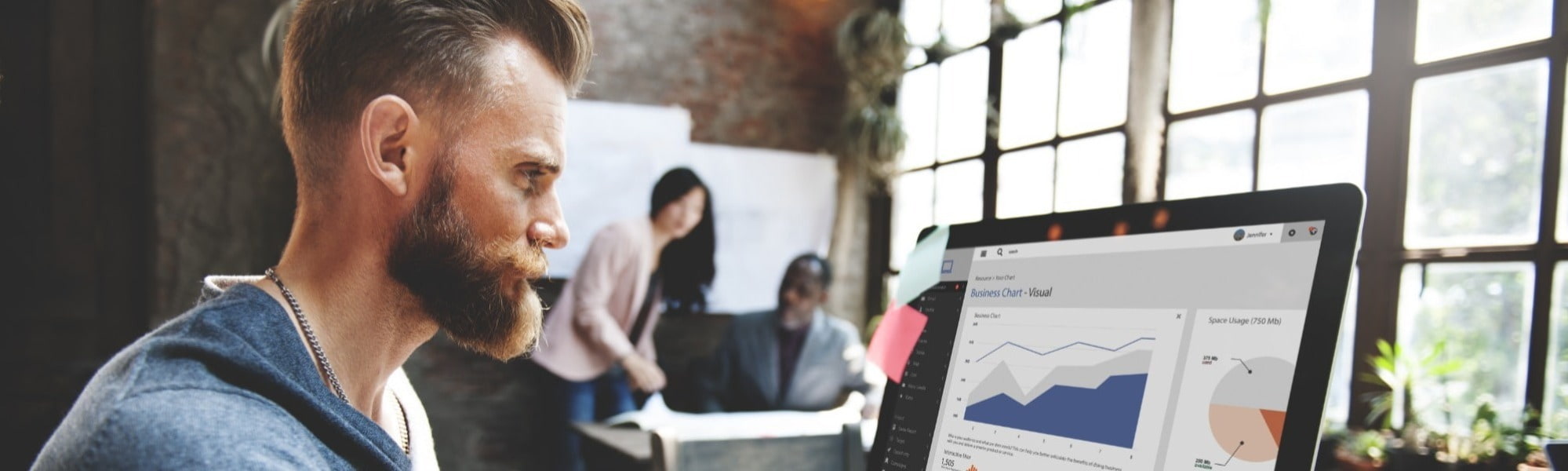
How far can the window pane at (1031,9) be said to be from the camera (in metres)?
3.19

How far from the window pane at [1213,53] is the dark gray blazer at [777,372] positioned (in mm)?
1586

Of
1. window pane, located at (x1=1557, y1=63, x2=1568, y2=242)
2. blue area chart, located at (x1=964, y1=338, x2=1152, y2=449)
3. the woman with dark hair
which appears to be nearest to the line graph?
blue area chart, located at (x1=964, y1=338, x2=1152, y2=449)

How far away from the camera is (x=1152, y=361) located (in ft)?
1.83

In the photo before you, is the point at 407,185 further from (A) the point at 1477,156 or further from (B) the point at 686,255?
(B) the point at 686,255

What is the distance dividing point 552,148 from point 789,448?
1.07 metres

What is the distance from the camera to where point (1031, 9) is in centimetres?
330

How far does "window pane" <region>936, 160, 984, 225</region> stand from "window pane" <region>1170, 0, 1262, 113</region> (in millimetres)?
1040

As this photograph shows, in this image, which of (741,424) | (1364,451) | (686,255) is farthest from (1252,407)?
(686,255)

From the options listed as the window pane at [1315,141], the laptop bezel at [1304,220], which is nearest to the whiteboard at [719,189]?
the window pane at [1315,141]

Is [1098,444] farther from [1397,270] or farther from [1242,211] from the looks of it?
[1397,270]

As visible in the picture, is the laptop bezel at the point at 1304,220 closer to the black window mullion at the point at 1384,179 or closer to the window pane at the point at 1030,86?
the black window mullion at the point at 1384,179

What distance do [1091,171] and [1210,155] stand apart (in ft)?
1.57

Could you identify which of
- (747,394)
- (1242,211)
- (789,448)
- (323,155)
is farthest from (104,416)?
(747,394)

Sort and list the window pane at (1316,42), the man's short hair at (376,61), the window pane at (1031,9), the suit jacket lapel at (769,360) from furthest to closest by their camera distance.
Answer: the suit jacket lapel at (769,360)
the window pane at (1031,9)
the window pane at (1316,42)
the man's short hair at (376,61)
